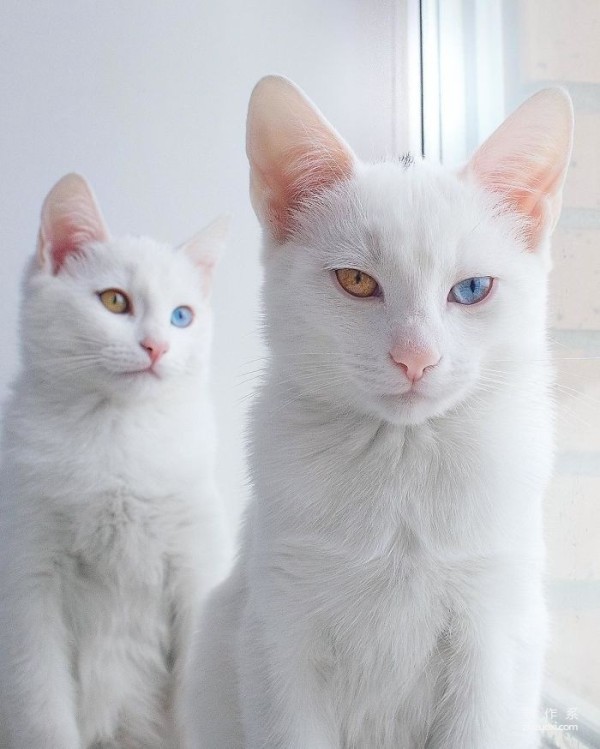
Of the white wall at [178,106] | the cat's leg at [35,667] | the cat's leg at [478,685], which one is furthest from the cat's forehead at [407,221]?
the white wall at [178,106]

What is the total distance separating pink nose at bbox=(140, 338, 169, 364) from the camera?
3.93ft

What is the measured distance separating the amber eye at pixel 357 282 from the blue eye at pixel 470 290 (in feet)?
0.25

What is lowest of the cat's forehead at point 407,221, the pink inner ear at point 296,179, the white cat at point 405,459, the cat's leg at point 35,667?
the cat's leg at point 35,667

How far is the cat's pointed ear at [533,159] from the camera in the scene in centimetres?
81

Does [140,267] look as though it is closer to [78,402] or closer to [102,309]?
[102,309]

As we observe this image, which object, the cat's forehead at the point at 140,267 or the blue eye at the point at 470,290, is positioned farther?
the cat's forehead at the point at 140,267

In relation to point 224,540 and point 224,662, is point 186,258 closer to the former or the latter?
point 224,540

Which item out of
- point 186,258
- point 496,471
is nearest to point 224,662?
point 496,471

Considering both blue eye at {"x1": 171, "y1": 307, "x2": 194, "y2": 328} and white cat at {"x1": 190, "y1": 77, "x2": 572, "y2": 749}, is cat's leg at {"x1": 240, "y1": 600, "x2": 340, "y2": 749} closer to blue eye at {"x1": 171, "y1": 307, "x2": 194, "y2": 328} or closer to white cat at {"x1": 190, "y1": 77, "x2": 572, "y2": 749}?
white cat at {"x1": 190, "y1": 77, "x2": 572, "y2": 749}

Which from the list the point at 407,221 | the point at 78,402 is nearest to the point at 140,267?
the point at 78,402

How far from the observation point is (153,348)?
3.93 feet

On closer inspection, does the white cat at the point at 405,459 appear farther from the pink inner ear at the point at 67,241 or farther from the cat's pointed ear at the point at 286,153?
the pink inner ear at the point at 67,241

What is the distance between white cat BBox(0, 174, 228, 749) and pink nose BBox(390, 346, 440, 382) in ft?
1.83

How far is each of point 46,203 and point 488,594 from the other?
2.87 ft
